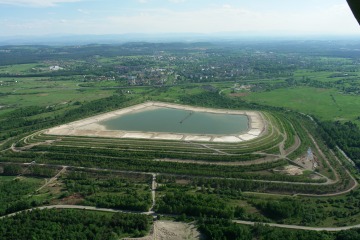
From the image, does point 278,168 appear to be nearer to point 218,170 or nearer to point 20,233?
point 218,170

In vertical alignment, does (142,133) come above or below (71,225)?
above

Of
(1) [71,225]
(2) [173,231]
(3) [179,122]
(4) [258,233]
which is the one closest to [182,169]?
(2) [173,231]

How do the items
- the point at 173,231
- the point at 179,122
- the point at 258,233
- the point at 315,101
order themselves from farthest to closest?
the point at 315,101, the point at 179,122, the point at 173,231, the point at 258,233

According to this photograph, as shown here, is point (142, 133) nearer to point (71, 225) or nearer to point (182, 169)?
point (182, 169)

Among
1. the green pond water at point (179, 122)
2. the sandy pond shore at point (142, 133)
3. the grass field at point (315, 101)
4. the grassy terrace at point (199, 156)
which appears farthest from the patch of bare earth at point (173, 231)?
the grass field at point (315, 101)

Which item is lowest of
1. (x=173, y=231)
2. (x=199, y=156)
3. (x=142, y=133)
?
(x=173, y=231)

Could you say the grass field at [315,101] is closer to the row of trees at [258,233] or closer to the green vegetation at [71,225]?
the row of trees at [258,233]

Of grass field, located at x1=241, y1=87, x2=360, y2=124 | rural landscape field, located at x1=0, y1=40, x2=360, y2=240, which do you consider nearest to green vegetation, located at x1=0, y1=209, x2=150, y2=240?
rural landscape field, located at x1=0, y1=40, x2=360, y2=240
